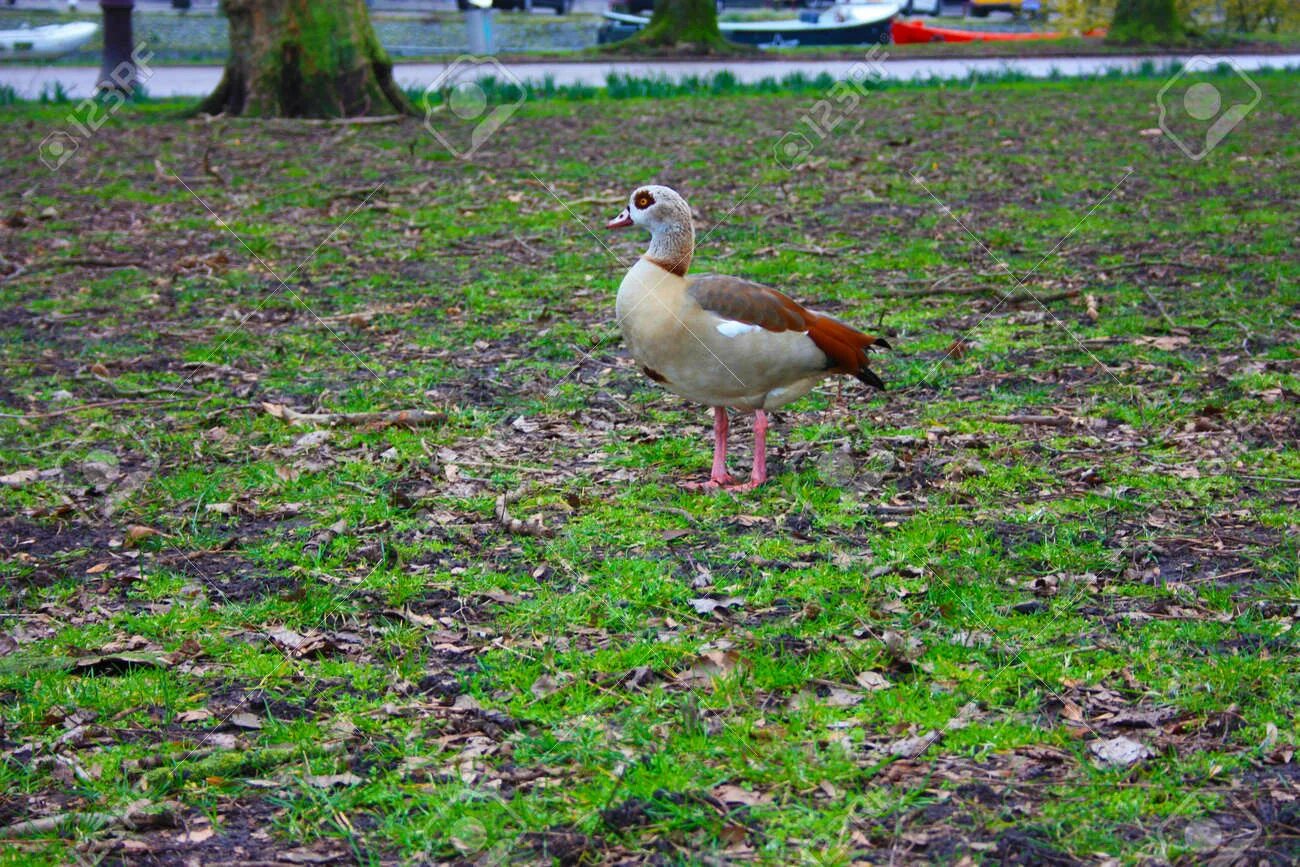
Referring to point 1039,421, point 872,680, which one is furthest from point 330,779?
point 1039,421

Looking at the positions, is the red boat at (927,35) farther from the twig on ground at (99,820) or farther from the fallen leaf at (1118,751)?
the twig on ground at (99,820)

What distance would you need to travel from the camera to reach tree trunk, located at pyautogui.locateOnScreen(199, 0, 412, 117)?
15328 mm

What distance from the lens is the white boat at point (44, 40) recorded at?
2662 centimetres

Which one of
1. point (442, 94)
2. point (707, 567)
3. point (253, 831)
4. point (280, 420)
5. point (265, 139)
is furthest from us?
point (442, 94)

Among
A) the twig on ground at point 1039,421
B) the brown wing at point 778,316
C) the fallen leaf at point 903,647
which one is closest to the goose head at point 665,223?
the brown wing at point 778,316

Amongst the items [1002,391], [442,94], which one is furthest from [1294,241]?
[442,94]

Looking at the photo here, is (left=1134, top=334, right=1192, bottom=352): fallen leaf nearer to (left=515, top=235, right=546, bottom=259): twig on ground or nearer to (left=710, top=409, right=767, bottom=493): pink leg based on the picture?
(left=710, top=409, right=767, bottom=493): pink leg

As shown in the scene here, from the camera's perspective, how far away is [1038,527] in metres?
5.18

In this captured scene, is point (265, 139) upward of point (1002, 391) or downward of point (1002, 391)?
upward

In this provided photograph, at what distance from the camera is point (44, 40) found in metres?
27.2

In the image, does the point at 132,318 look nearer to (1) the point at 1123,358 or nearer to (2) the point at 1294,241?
(1) the point at 1123,358

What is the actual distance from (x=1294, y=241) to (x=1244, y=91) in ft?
32.8

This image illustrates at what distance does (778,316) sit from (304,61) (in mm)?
11775

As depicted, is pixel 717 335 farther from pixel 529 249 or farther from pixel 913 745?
pixel 529 249
